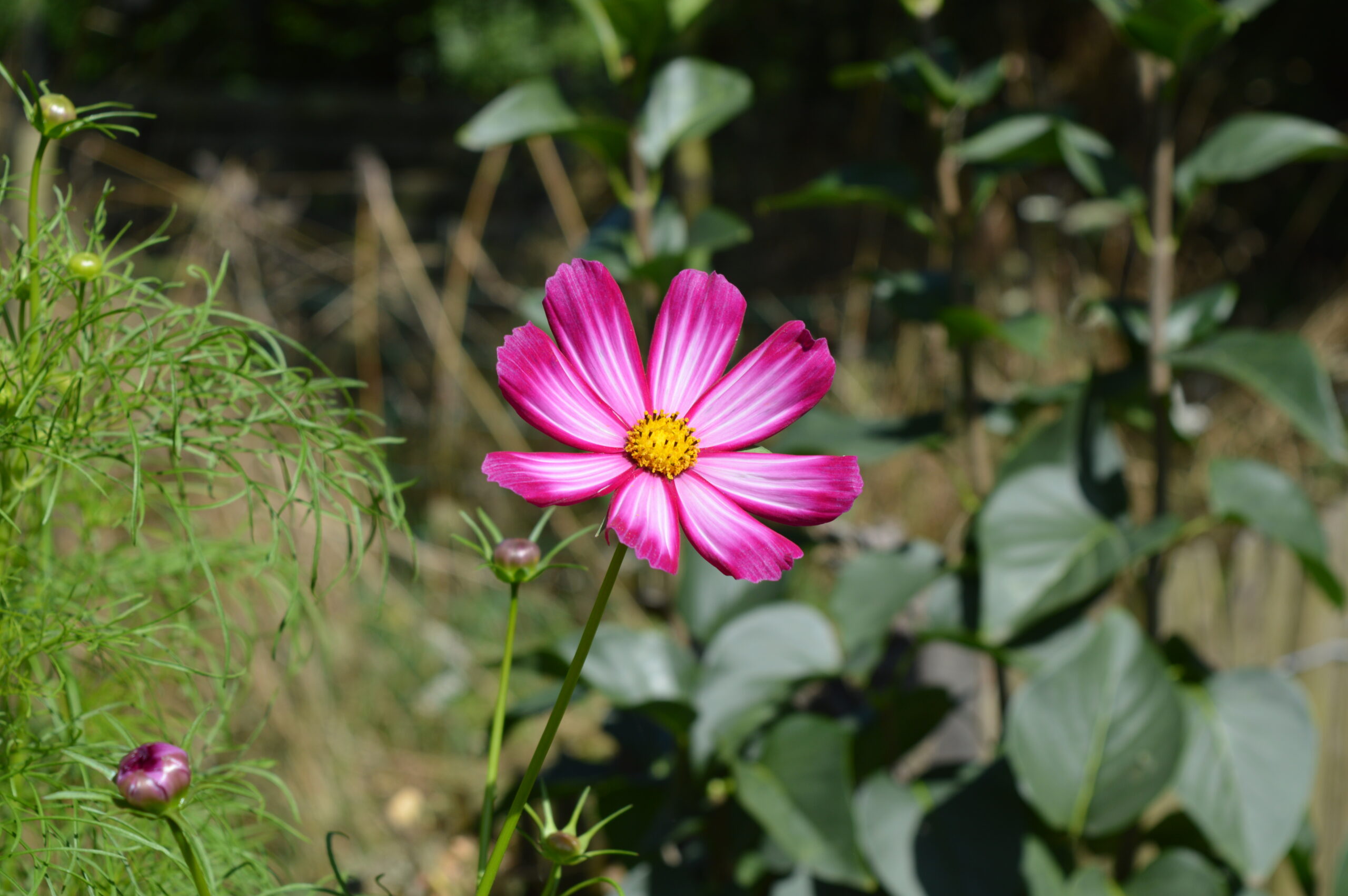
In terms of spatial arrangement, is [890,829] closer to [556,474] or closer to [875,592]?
[875,592]

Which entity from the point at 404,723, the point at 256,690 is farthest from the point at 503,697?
the point at 404,723

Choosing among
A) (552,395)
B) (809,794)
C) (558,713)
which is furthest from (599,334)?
(809,794)

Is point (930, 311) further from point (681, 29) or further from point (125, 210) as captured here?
point (125, 210)

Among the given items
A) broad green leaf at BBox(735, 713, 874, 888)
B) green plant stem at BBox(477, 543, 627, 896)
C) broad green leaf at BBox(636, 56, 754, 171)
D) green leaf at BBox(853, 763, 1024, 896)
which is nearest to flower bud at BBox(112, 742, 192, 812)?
green plant stem at BBox(477, 543, 627, 896)

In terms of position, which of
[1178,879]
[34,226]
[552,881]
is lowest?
[1178,879]

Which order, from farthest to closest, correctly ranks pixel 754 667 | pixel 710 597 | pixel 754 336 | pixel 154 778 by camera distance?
pixel 754 336
pixel 710 597
pixel 754 667
pixel 154 778

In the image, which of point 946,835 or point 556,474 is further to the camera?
point 946,835

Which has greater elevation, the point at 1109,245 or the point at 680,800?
the point at 1109,245

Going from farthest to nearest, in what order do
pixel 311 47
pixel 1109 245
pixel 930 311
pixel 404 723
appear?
pixel 311 47 < pixel 1109 245 < pixel 404 723 < pixel 930 311
